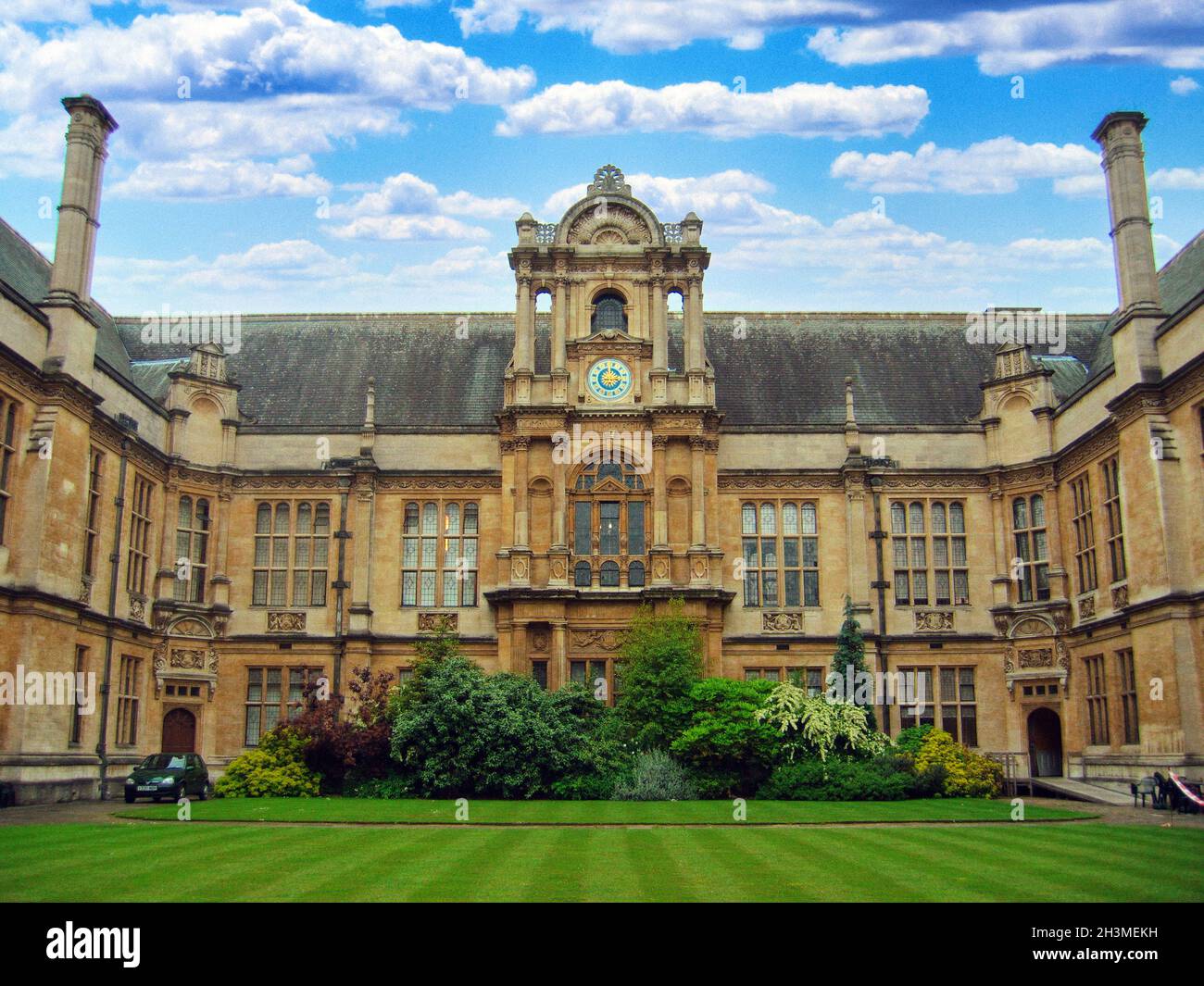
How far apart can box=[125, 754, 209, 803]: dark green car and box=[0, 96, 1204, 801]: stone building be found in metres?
4.74

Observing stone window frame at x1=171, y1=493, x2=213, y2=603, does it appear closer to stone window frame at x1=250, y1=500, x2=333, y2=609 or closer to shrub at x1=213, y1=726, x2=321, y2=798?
stone window frame at x1=250, y1=500, x2=333, y2=609

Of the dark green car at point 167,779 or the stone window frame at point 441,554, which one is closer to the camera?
the dark green car at point 167,779

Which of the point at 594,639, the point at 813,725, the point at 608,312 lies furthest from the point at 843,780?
the point at 608,312

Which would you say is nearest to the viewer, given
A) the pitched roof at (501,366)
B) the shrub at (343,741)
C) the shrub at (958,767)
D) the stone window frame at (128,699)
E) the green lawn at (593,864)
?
the green lawn at (593,864)

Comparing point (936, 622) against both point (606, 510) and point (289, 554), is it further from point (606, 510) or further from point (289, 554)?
point (289, 554)

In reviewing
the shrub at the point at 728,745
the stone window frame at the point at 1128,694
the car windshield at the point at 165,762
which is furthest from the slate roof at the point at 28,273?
A: the stone window frame at the point at 1128,694

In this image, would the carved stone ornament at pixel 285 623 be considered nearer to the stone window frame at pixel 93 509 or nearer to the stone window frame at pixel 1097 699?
the stone window frame at pixel 93 509

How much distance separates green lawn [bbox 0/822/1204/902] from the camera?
1269 centimetres

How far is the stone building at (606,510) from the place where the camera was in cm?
3641

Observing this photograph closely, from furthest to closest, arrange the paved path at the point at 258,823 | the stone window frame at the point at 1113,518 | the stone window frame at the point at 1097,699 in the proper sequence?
the stone window frame at the point at 1097,699, the stone window frame at the point at 1113,518, the paved path at the point at 258,823

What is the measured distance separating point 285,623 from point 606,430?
1315 centimetres

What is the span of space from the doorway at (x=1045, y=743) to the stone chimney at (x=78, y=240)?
3205 cm

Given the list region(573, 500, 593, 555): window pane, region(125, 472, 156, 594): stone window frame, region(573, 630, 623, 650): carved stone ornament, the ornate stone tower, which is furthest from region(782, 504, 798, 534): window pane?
region(125, 472, 156, 594): stone window frame

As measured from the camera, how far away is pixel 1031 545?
126 ft
